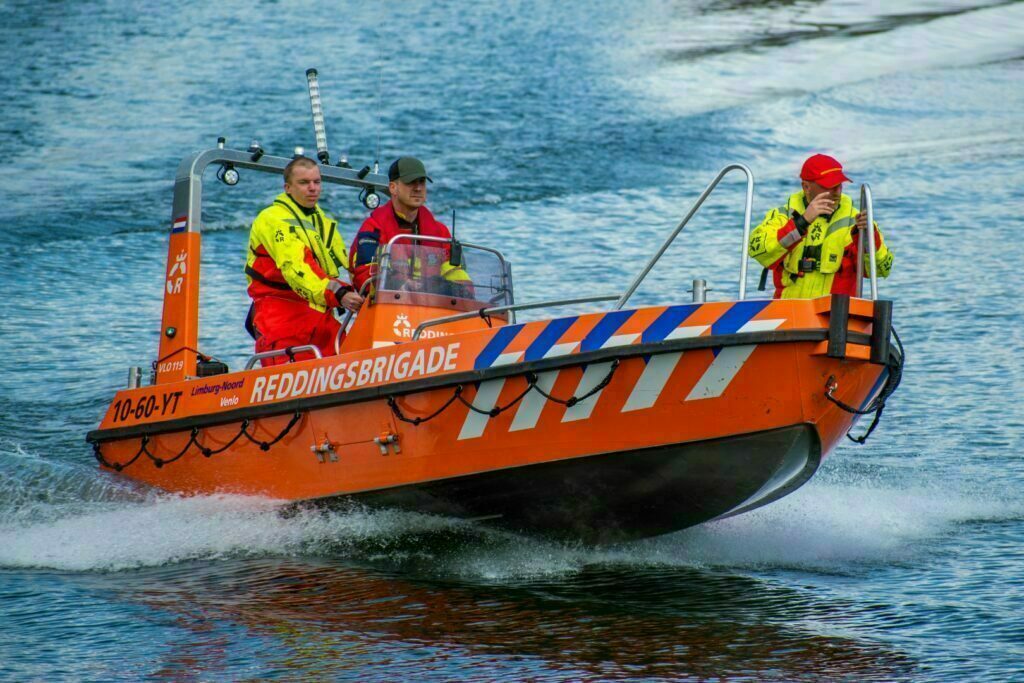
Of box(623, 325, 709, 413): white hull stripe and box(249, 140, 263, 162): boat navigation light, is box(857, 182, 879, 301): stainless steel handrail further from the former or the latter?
box(249, 140, 263, 162): boat navigation light

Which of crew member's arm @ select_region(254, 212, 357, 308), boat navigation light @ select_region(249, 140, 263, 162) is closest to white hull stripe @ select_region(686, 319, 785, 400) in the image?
crew member's arm @ select_region(254, 212, 357, 308)

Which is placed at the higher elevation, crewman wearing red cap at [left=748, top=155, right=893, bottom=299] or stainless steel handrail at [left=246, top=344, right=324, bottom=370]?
crewman wearing red cap at [left=748, top=155, right=893, bottom=299]

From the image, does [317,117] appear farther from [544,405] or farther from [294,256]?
[544,405]

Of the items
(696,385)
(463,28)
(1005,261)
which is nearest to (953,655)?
(696,385)

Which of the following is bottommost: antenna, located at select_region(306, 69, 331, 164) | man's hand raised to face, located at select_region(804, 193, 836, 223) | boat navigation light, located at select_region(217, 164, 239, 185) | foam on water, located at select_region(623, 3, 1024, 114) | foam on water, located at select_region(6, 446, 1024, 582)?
foam on water, located at select_region(6, 446, 1024, 582)

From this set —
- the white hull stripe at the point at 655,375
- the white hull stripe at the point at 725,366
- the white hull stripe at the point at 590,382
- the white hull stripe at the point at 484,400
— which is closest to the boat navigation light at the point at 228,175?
the white hull stripe at the point at 484,400

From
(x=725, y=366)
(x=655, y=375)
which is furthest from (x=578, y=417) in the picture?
(x=725, y=366)

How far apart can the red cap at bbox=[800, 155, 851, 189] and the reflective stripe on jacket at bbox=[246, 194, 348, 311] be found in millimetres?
2551

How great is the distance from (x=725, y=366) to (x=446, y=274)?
2049mm

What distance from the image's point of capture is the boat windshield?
7.47m

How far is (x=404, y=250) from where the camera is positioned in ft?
24.7

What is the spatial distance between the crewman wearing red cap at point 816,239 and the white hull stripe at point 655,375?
3.15 feet

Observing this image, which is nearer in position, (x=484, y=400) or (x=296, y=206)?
(x=484, y=400)

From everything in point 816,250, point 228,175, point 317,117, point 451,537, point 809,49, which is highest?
point 809,49
